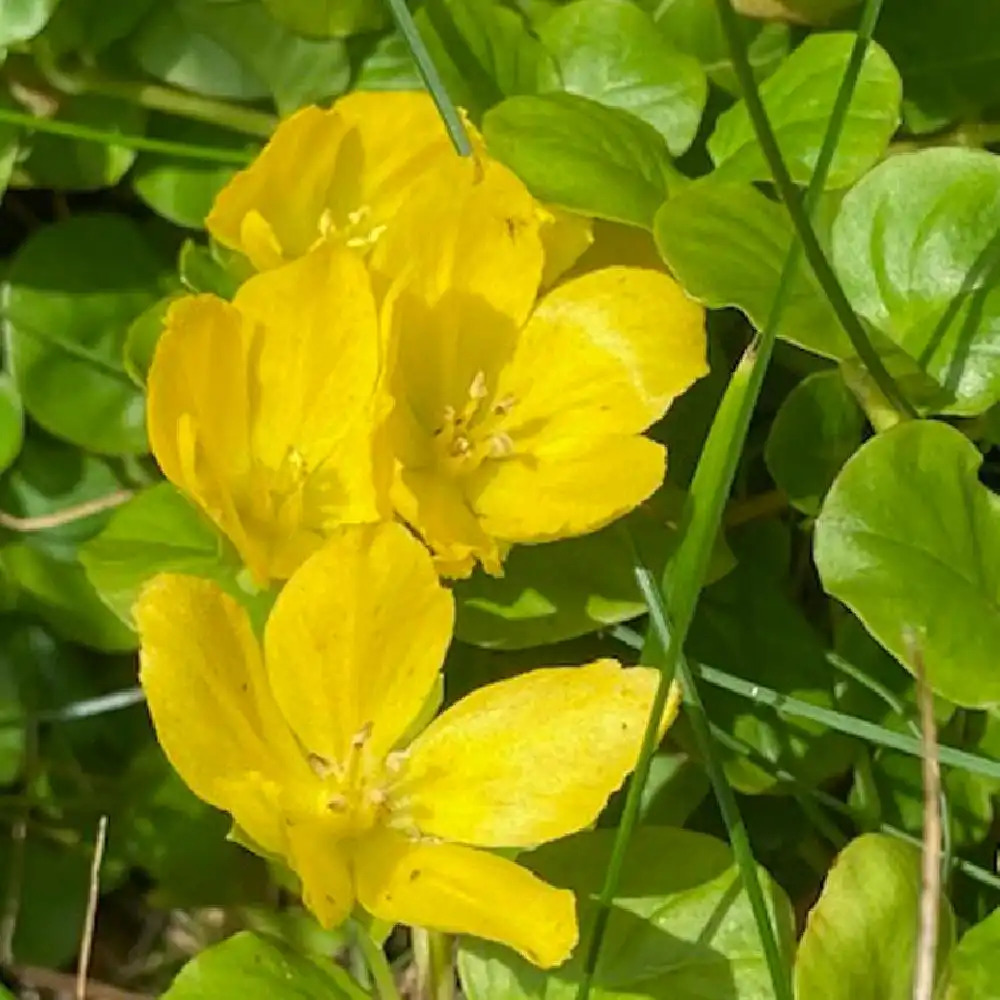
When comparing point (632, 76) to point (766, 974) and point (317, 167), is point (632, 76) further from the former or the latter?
point (766, 974)

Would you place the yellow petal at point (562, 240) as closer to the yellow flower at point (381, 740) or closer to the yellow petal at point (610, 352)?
the yellow petal at point (610, 352)

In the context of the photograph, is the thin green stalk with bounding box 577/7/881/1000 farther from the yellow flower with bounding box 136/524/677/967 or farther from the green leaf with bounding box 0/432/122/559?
the green leaf with bounding box 0/432/122/559

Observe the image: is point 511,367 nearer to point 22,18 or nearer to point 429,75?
point 429,75

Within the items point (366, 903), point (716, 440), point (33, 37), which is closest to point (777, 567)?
point (716, 440)

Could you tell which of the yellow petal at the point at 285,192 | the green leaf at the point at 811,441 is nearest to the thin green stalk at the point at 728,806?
the green leaf at the point at 811,441

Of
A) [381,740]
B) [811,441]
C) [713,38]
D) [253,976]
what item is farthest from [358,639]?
[713,38]

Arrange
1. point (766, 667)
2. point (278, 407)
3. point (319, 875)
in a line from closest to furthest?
1. point (319, 875)
2. point (278, 407)
3. point (766, 667)
